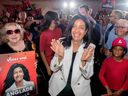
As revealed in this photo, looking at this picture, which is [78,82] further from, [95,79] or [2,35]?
[95,79]

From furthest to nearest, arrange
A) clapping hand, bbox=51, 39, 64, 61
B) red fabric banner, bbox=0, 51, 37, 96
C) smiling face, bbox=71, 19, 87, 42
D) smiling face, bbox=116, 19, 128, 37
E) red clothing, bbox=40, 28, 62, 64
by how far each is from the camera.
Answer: red clothing, bbox=40, 28, 62, 64 < smiling face, bbox=116, 19, 128, 37 < smiling face, bbox=71, 19, 87, 42 < clapping hand, bbox=51, 39, 64, 61 < red fabric banner, bbox=0, 51, 37, 96

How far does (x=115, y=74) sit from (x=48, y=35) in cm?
135

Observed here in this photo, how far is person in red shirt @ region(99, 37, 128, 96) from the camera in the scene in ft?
11.6

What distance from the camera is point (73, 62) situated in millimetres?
2938

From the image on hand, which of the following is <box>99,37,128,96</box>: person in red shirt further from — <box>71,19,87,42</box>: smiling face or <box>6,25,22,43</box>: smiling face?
<box>6,25,22,43</box>: smiling face

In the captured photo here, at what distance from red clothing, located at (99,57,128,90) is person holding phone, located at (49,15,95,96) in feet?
2.24

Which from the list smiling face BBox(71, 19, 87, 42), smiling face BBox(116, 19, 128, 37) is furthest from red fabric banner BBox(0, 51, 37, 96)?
smiling face BBox(116, 19, 128, 37)

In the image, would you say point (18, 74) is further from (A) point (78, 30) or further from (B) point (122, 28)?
(B) point (122, 28)

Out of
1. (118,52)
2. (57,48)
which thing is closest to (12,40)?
(57,48)

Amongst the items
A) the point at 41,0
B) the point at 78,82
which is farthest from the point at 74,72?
the point at 41,0

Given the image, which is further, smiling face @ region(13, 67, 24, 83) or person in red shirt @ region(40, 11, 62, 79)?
person in red shirt @ region(40, 11, 62, 79)

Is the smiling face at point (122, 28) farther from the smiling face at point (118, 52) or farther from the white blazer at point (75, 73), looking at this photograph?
the white blazer at point (75, 73)

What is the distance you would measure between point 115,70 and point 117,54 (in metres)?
0.23

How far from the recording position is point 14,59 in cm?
277
